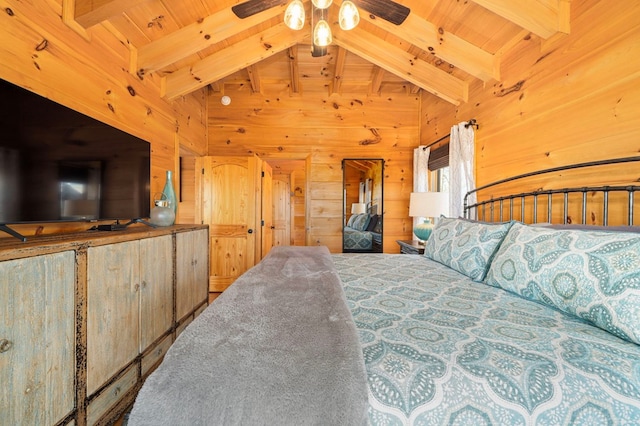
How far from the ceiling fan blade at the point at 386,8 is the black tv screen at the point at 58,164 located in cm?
187

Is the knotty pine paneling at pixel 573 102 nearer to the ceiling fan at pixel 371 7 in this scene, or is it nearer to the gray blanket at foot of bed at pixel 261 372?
the ceiling fan at pixel 371 7

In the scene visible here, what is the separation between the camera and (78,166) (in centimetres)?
149

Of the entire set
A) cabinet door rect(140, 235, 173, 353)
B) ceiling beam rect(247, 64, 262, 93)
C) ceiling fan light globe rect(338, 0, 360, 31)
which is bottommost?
cabinet door rect(140, 235, 173, 353)

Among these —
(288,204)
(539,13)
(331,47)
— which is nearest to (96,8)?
(331,47)

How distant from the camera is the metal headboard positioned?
51.8 inches

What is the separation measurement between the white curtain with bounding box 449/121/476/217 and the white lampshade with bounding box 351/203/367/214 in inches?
53.1

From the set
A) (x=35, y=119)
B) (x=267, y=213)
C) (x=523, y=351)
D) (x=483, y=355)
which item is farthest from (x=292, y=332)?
(x=267, y=213)

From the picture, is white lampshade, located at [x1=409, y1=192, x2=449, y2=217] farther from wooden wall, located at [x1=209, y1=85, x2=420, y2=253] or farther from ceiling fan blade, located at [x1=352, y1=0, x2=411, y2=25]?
ceiling fan blade, located at [x1=352, y1=0, x2=411, y2=25]

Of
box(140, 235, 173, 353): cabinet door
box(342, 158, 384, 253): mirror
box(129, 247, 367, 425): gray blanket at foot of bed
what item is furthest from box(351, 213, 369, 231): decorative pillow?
box(129, 247, 367, 425): gray blanket at foot of bed

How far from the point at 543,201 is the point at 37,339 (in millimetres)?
2857

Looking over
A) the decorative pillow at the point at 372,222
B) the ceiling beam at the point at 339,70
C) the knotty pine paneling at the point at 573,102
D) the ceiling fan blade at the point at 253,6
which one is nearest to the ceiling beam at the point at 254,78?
the ceiling beam at the point at 339,70

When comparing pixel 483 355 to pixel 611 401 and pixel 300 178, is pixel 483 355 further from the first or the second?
pixel 300 178

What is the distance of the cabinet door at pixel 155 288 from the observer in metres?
1.59

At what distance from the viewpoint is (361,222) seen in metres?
3.93
